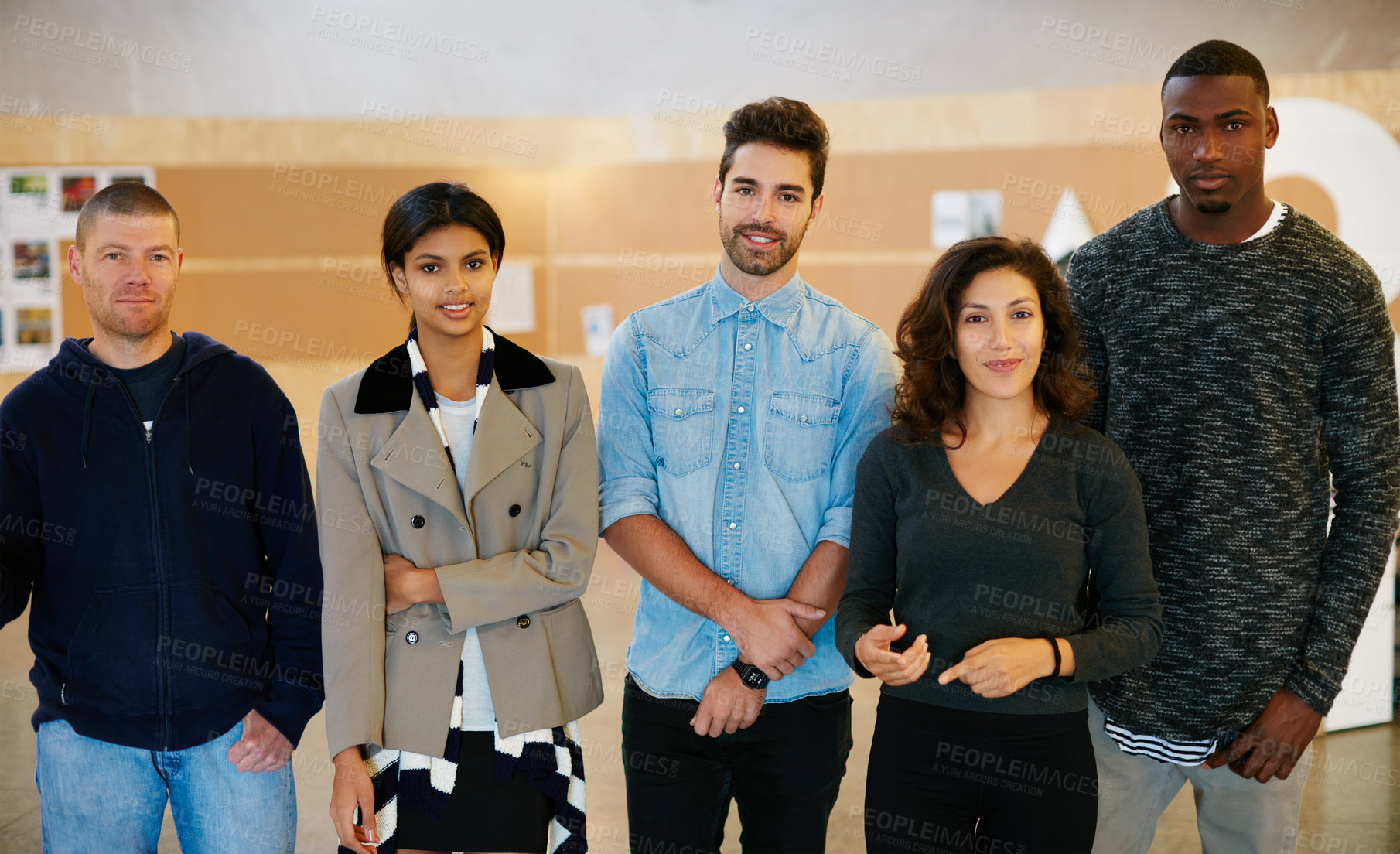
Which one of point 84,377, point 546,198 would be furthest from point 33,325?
point 84,377

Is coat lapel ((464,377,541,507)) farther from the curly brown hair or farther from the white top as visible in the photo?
the curly brown hair

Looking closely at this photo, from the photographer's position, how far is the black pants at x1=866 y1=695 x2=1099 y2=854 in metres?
1.81

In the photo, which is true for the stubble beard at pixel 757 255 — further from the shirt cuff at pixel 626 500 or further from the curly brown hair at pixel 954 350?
the shirt cuff at pixel 626 500

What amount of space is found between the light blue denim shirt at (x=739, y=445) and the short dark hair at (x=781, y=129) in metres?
0.28

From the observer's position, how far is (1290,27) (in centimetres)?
586

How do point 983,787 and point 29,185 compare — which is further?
point 29,185

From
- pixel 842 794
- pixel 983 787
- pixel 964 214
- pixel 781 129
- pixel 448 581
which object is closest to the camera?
pixel 983 787

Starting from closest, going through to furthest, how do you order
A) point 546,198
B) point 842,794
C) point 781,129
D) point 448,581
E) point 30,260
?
point 448,581
point 781,129
point 842,794
point 30,260
point 546,198

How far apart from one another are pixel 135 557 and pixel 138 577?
4cm

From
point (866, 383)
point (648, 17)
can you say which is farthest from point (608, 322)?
point (866, 383)

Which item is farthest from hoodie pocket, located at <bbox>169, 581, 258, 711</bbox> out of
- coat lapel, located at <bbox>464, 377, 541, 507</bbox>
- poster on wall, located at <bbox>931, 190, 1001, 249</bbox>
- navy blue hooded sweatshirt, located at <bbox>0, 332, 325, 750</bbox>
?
poster on wall, located at <bbox>931, 190, 1001, 249</bbox>

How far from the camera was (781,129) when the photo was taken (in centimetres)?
216

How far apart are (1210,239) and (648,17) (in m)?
5.93

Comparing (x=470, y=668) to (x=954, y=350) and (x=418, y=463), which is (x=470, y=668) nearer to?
(x=418, y=463)
